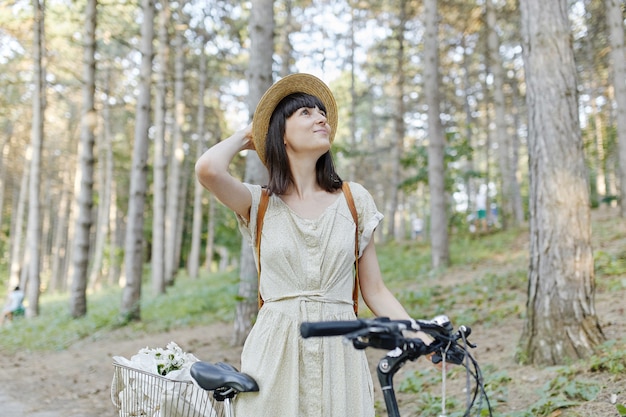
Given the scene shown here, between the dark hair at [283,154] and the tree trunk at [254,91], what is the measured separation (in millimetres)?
5050

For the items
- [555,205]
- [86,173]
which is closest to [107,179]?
[86,173]

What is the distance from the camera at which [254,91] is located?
25.1 ft

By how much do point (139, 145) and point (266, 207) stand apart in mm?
10531

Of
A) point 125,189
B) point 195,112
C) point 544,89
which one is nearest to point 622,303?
point 544,89

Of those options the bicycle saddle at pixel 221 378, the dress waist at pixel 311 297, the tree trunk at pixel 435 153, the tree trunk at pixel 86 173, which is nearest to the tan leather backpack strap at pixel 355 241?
the dress waist at pixel 311 297

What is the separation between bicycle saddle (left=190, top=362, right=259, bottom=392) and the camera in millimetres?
2010

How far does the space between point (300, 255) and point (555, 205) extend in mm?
3679

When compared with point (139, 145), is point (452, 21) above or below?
above

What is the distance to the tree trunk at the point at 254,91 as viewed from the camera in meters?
7.57

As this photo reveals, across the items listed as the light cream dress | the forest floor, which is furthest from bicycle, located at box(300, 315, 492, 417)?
the forest floor

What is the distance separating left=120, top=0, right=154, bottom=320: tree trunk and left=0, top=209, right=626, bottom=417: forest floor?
0.88 metres

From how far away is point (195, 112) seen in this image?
23125 mm

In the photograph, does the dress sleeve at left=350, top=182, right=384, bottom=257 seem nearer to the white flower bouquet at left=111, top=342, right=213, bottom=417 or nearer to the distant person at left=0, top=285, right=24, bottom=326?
the white flower bouquet at left=111, top=342, right=213, bottom=417

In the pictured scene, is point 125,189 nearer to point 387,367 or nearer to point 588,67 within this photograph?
point 588,67
